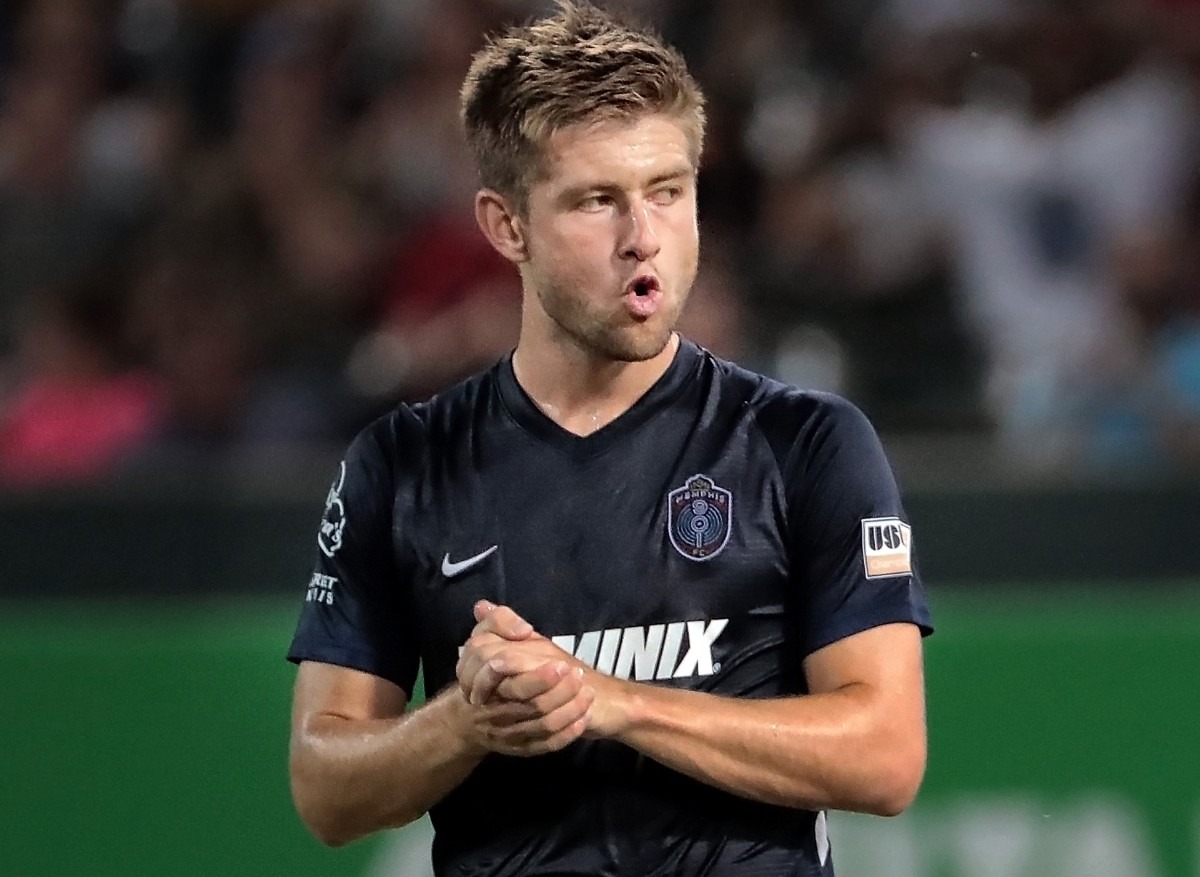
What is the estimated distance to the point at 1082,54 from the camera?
7.62 metres

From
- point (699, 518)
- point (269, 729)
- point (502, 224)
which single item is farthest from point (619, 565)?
point (269, 729)

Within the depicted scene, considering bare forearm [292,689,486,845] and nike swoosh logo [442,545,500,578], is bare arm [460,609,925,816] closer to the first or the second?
bare forearm [292,689,486,845]

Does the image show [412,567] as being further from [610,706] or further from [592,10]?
[592,10]

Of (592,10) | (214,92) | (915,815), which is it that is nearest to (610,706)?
(592,10)

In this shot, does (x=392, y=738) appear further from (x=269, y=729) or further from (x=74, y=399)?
(x=74, y=399)

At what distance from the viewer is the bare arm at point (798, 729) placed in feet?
10.2

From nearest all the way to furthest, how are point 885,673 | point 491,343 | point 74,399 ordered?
point 885,673 → point 491,343 → point 74,399

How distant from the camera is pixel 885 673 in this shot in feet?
10.8

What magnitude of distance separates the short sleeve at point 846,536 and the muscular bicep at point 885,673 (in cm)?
2

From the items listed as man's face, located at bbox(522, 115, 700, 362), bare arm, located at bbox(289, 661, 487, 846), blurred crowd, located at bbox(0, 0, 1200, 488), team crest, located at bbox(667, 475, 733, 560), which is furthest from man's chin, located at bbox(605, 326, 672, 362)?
blurred crowd, located at bbox(0, 0, 1200, 488)

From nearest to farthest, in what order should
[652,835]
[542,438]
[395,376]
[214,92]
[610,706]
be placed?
[610,706], [652,835], [542,438], [395,376], [214,92]

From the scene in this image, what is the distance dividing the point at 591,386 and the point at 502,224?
1.02 ft

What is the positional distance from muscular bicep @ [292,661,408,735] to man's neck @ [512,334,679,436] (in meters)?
0.53

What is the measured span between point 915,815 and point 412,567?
10.1ft
